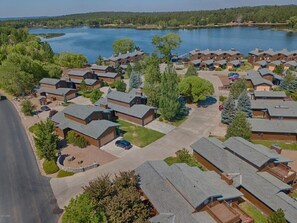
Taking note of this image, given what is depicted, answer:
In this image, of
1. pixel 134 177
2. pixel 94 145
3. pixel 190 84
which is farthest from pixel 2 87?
pixel 134 177

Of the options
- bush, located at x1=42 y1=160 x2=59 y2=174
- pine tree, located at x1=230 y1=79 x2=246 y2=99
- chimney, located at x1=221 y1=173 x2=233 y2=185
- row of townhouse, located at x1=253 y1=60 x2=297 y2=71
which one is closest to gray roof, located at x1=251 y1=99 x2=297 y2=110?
pine tree, located at x1=230 y1=79 x2=246 y2=99

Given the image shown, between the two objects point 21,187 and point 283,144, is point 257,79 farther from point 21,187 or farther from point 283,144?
point 21,187

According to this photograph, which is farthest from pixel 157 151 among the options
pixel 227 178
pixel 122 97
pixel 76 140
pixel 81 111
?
pixel 122 97

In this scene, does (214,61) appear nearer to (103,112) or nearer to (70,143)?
(103,112)

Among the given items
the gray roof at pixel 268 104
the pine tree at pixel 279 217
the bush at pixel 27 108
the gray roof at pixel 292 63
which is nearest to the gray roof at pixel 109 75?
the bush at pixel 27 108

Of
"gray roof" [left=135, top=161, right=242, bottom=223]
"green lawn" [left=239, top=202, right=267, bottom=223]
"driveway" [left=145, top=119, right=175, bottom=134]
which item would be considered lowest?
"green lawn" [left=239, top=202, right=267, bottom=223]

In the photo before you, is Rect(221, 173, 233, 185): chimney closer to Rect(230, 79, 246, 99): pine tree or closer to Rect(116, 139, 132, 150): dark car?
Rect(116, 139, 132, 150): dark car
